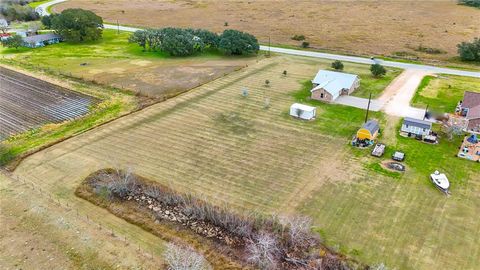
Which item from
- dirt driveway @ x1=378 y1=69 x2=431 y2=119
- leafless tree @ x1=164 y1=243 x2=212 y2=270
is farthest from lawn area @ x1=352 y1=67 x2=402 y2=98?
leafless tree @ x1=164 y1=243 x2=212 y2=270

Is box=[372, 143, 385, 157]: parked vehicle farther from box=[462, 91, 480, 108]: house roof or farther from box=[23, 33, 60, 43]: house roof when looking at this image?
box=[23, 33, 60, 43]: house roof

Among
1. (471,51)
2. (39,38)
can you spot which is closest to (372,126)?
(471,51)

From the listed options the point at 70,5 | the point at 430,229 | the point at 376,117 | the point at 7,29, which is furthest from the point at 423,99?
the point at 70,5

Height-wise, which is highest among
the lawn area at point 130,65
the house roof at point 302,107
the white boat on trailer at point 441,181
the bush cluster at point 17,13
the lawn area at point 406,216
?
the bush cluster at point 17,13

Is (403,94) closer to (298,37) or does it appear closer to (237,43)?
(237,43)

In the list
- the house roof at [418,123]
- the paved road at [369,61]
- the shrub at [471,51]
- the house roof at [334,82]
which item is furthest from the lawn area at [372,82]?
the shrub at [471,51]

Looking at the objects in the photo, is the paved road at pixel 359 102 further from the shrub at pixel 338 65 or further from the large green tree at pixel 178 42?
the large green tree at pixel 178 42
